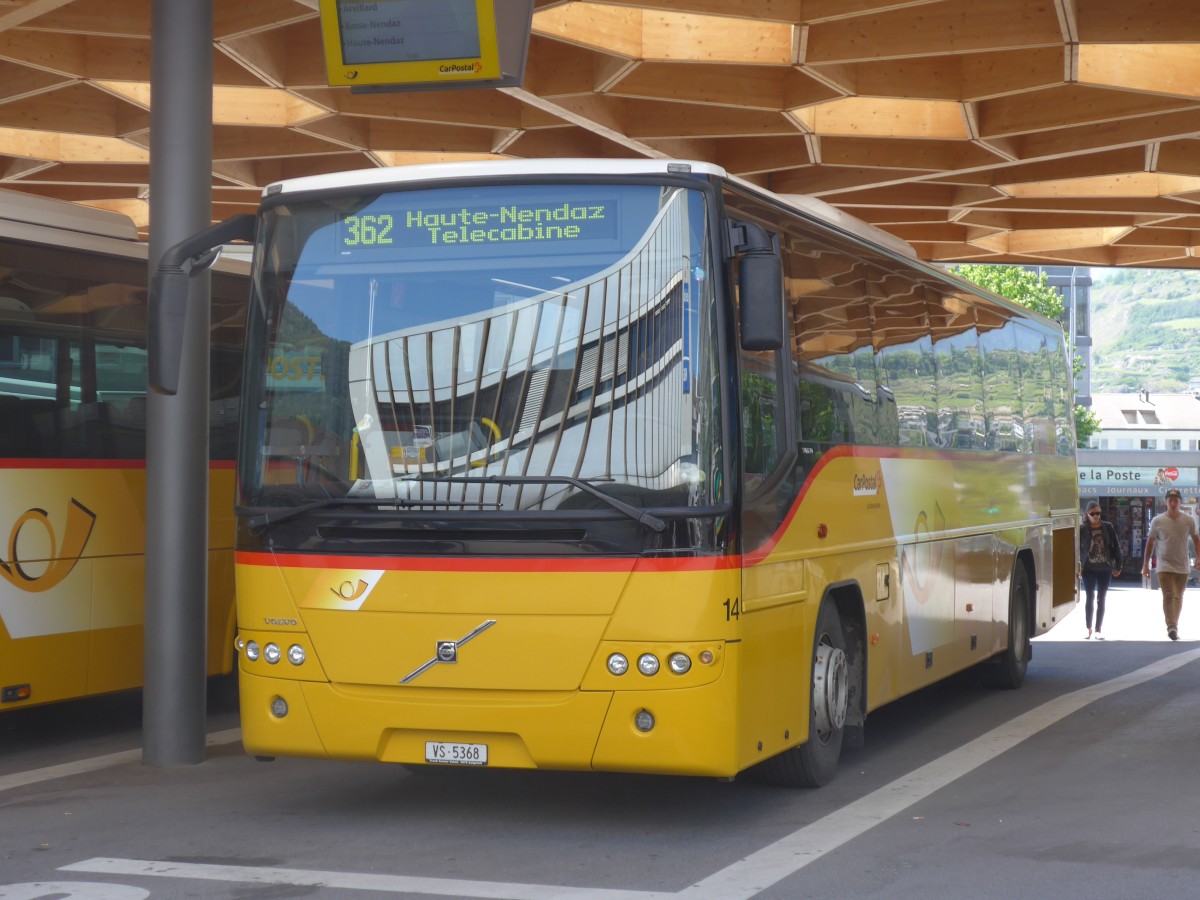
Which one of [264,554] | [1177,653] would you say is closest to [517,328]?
[264,554]

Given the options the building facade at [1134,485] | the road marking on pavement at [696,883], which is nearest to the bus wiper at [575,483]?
the road marking on pavement at [696,883]

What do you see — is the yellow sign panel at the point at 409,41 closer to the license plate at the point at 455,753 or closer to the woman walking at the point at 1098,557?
the license plate at the point at 455,753

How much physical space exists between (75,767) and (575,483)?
470cm

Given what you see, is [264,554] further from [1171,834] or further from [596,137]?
[596,137]

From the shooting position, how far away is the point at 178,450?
10.2 m

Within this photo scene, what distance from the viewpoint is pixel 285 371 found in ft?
26.8

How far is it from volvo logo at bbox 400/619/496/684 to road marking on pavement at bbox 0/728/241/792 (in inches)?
129

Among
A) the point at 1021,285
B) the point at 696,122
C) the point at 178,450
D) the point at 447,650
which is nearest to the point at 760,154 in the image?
the point at 696,122

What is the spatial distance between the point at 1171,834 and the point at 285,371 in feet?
16.2

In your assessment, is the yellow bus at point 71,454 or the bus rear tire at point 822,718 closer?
the bus rear tire at point 822,718

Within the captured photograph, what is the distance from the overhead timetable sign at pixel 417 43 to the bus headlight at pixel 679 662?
4.73 m

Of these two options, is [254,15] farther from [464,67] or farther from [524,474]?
[524,474]

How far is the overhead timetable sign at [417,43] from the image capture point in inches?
421

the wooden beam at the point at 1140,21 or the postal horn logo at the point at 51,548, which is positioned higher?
the wooden beam at the point at 1140,21
